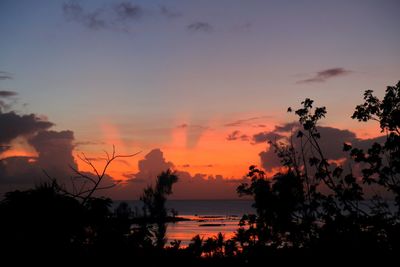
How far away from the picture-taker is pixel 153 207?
253 feet

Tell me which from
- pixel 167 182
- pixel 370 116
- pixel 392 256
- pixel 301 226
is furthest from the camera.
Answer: pixel 167 182

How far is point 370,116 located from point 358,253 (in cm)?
454

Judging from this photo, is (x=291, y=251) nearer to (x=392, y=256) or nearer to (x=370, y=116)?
(x=392, y=256)

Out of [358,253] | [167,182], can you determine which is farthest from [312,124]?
[167,182]

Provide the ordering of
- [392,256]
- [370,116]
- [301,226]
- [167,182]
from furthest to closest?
[167,182] → [301,226] → [370,116] → [392,256]

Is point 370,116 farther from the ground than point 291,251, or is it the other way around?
point 370,116

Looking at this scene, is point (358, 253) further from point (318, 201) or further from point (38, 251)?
point (38, 251)

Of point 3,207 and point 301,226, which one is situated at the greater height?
point 3,207

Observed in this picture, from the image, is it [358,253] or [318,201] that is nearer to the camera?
[358,253]

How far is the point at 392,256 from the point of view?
38.7ft

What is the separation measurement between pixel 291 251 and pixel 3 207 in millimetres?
10221

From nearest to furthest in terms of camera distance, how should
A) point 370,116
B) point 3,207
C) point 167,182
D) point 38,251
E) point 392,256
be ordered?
1. point 38,251
2. point 3,207
3. point 392,256
4. point 370,116
5. point 167,182

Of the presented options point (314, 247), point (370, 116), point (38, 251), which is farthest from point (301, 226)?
point (38, 251)

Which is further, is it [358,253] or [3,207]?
[358,253]
